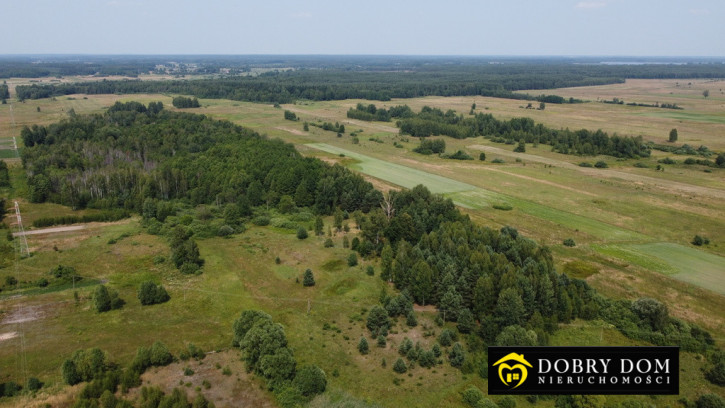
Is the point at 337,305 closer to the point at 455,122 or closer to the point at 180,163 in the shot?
the point at 180,163

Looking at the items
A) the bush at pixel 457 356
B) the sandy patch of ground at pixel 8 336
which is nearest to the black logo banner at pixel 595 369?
the bush at pixel 457 356

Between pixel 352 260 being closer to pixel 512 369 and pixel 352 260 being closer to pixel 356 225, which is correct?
pixel 356 225

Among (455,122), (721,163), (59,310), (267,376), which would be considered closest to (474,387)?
(267,376)

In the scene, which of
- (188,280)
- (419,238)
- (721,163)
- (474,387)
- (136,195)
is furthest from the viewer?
(721,163)

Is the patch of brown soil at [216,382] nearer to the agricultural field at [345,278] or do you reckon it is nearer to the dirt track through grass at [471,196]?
the agricultural field at [345,278]

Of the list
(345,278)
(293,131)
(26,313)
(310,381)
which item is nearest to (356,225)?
(345,278)
